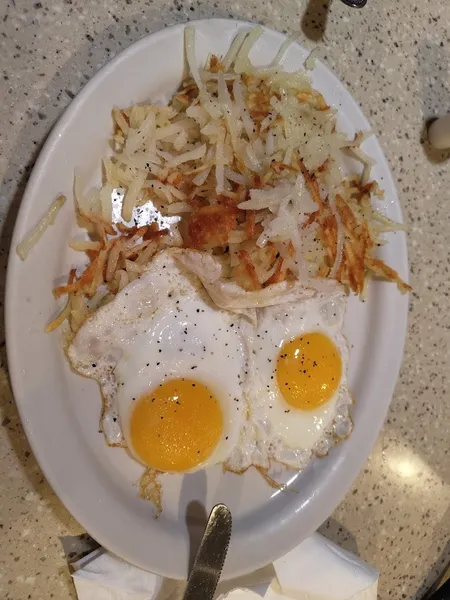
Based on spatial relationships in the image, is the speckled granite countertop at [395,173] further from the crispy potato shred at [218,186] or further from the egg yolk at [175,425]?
the egg yolk at [175,425]

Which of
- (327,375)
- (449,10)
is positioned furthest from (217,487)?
(449,10)

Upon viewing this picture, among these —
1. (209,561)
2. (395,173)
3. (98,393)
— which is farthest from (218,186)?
(209,561)

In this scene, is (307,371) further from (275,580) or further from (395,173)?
(395,173)

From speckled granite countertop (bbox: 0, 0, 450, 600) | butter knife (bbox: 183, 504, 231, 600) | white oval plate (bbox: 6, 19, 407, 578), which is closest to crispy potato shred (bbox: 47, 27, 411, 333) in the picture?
white oval plate (bbox: 6, 19, 407, 578)

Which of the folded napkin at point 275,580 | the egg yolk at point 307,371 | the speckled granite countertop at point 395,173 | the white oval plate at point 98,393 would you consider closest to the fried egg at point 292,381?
the egg yolk at point 307,371

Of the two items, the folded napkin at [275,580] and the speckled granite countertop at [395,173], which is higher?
the speckled granite countertop at [395,173]
